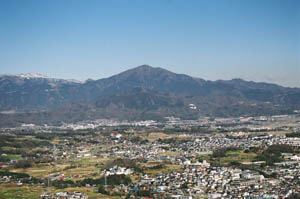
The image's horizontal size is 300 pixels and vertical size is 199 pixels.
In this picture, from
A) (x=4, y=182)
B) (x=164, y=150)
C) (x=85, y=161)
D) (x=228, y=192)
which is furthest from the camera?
(x=164, y=150)

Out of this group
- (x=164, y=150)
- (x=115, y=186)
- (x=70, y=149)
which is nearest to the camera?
(x=115, y=186)

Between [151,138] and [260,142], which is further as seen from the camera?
[151,138]

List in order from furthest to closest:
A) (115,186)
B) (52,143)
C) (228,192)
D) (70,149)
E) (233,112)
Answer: (233,112)
(52,143)
(70,149)
(115,186)
(228,192)

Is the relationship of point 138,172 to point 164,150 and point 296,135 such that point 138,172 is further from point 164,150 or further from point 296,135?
point 296,135

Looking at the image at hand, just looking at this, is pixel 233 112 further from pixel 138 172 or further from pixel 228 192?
pixel 228 192

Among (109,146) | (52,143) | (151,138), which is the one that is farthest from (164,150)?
(52,143)

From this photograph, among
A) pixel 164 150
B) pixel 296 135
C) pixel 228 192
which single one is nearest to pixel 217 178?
pixel 228 192
